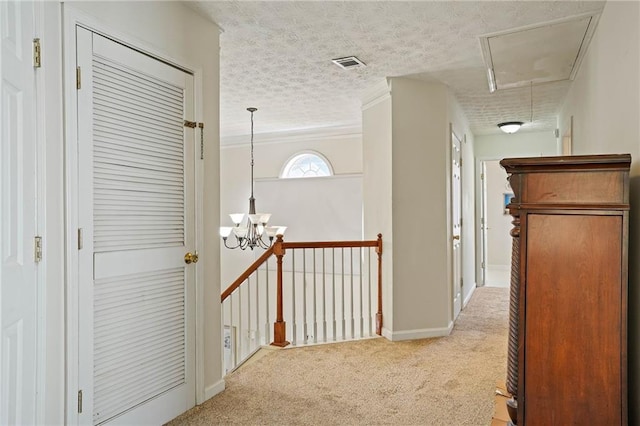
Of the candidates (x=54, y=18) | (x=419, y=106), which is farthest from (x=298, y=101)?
(x=54, y=18)

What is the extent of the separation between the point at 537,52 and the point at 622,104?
1.15 metres

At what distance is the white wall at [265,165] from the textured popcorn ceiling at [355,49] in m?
1.02

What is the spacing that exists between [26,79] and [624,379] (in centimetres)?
246

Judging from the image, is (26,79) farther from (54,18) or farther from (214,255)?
(214,255)

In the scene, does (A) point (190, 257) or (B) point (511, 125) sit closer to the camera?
(A) point (190, 257)

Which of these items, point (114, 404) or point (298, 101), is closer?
point (114, 404)

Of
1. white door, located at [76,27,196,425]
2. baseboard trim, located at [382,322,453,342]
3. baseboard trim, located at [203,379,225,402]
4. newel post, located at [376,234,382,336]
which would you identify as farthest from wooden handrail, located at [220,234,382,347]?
white door, located at [76,27,196,425]

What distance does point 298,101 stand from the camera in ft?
15.5

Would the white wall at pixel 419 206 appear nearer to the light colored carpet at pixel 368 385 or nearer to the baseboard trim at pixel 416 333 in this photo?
the baseboard trim at pixel 416 333

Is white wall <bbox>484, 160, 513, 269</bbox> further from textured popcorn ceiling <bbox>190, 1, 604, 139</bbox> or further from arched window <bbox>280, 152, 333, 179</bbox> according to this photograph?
arched window <bbox>280, 152, 333, 179</bbox>

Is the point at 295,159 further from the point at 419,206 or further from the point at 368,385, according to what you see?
the point at 368,385

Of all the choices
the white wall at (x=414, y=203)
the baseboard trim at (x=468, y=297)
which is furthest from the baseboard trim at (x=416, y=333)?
the baseboard trim at (x=468, y=297)

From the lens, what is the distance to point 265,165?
6793mm

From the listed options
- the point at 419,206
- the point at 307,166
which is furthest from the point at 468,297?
the point at 307,166
